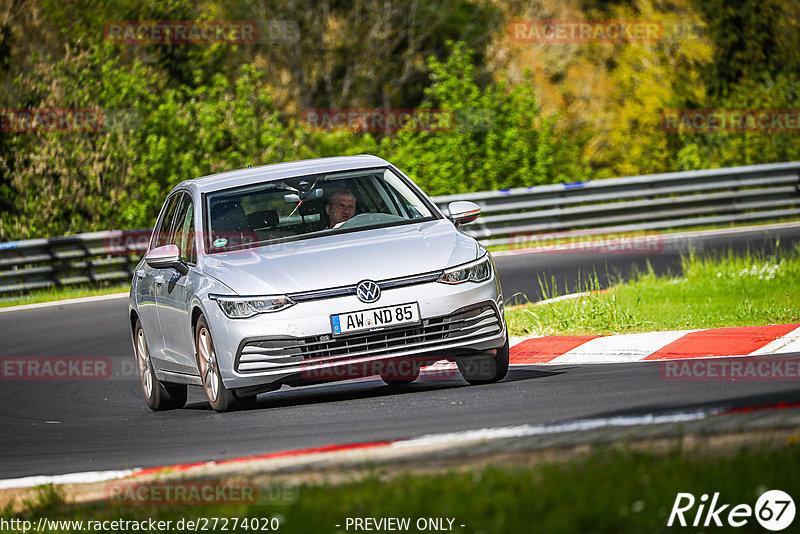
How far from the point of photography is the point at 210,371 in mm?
8633

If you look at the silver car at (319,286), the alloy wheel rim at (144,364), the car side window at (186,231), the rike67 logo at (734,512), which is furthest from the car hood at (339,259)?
the rike67 logo at (734,512)

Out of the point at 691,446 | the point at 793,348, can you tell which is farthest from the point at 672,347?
the point at 691,446

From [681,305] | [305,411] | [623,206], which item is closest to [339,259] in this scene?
[305,411]

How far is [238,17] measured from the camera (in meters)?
43.3

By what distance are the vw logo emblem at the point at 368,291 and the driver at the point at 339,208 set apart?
124cm

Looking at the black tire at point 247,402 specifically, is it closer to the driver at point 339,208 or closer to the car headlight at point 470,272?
the driver at point 339,208

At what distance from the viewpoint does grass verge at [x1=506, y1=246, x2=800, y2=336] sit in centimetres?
1073

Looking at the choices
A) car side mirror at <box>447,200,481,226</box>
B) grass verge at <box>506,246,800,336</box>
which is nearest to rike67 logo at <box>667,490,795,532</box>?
car side mirror at <box>447,200,481,226</box>

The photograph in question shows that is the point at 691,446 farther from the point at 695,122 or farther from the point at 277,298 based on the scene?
the point at 695,122

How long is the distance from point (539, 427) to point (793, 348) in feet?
12.2

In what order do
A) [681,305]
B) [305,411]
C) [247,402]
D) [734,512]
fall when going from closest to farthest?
[734,512]
[305,411]
[247,402]
[681,305]

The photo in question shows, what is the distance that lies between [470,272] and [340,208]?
1355 millimetres

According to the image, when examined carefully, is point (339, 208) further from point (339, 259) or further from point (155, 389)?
point (155, 389)

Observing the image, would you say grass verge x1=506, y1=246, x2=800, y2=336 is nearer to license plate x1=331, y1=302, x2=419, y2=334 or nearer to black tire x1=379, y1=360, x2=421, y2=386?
black tire x1=379, y1=360, x2=421, y2=386
